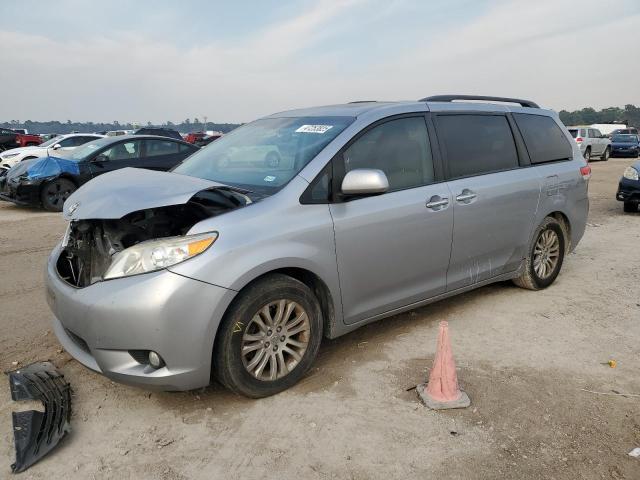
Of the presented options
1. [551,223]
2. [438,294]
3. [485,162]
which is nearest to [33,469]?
[438,294]

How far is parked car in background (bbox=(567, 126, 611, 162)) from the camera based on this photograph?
936 inches

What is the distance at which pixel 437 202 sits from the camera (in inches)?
154

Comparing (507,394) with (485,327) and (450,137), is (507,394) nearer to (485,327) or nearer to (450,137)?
(485,327)

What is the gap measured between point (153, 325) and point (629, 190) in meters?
9.82

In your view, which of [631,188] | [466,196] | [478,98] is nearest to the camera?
[466,196]

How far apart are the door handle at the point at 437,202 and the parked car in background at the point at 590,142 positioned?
72.8ft

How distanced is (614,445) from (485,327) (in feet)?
5.33

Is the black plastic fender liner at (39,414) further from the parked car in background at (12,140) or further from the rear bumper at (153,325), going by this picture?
the parked car in background at (12,140)

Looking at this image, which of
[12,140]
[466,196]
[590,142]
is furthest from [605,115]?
[466,196]

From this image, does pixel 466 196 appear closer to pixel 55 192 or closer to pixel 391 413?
pixel 391 413

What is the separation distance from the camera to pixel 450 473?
2531 millimetres

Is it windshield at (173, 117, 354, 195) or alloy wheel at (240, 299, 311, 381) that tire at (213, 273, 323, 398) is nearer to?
alloy wheel at (240, 299, 311, 381)

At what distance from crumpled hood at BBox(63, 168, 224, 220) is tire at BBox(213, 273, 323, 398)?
26.8 inches

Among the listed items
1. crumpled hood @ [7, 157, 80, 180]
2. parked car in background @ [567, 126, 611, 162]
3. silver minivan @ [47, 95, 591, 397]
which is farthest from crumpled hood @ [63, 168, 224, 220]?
parked car in background @ [567, 126, 611, 162]
